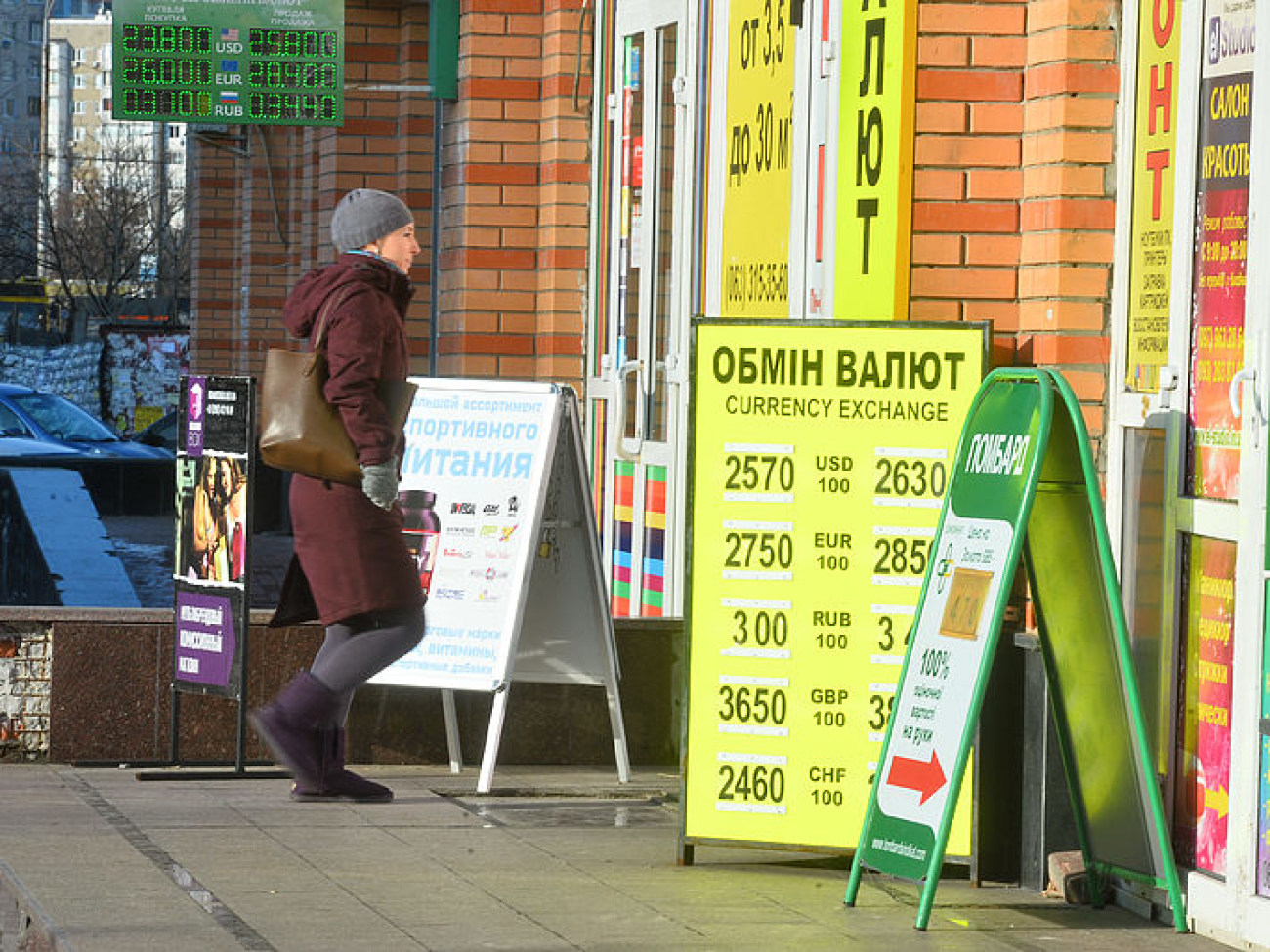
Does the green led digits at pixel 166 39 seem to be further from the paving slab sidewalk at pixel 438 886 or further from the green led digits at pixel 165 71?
the paving slab sidewalk at pixel 438 886

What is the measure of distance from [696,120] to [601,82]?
4.44ft

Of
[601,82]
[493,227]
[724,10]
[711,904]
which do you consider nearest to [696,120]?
[724,10]

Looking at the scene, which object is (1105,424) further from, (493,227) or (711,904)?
(493,227)

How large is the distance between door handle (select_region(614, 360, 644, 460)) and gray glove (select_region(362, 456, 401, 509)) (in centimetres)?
197

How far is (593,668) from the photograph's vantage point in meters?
8.11

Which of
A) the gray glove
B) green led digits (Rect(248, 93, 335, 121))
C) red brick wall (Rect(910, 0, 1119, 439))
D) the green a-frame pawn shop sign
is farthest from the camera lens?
green led digits (Rect(248, 93, 335, 121))

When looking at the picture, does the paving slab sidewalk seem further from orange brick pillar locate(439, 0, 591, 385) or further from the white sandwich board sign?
orange brick pillar locate(439, 0, 591, 385)

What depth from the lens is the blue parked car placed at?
23172mm

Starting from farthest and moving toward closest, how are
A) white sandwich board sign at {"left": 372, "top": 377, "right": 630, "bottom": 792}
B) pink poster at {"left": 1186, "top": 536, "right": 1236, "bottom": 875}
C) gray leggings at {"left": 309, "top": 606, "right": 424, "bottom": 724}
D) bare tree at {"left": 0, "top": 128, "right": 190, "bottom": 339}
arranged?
bare tree at {"left": 0, "top": 128, "right": 190, "bottom": 339}, white sandwich board sign at {"left": 372, "top": 377, "right": 630, "bottom": 792}, gray leggings at {"left": 309, "top": 606, "right": 424, "bottom": 724}, pink poster at {"left": 1186, "top": 536, "right": 1236, "bottom": 875}

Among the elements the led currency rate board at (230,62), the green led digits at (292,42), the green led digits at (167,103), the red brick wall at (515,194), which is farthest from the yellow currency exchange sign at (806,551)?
the green led digits at (167,103)

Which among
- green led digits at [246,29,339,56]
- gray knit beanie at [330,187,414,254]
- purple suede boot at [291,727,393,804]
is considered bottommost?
purple suede boot at [291,727,393,804]

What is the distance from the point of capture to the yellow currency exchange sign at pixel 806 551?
639cm

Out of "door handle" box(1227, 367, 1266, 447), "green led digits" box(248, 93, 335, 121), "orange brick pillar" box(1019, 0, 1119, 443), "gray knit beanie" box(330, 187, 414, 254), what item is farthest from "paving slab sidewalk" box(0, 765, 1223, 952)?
"green led digits" box(248, 93, 335, 121)

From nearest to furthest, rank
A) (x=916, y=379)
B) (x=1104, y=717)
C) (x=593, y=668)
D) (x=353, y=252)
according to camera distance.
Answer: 1. (x=1104, y=717)
2. (x=916, y=379)
3. (x=353, y=252)
4. (x=593, y=668)
